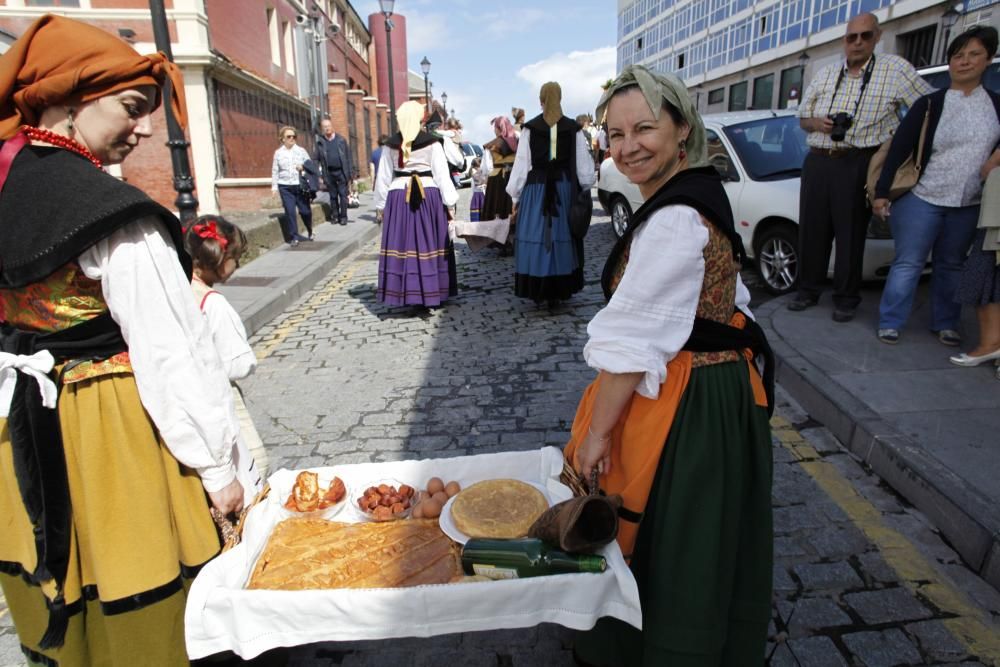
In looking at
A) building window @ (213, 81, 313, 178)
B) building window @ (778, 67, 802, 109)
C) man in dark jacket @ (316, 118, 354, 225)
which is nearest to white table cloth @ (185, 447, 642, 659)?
man in dark jacket @ (316, 118, 354, 225)

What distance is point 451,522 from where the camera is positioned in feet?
6.57

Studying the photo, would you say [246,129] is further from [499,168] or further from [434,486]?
[434,486]

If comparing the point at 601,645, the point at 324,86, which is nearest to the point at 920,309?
the point at 601,645

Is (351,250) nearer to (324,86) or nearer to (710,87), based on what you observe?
(324,86)

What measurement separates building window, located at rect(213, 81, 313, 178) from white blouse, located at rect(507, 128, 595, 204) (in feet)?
35.4

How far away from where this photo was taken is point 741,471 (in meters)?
1.84

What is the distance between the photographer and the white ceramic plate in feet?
6.31

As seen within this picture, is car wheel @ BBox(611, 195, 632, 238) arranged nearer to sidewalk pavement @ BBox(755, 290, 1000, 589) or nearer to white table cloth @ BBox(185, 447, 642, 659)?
sidewalk pavement @ BBox(755, 290, 1000, 589)

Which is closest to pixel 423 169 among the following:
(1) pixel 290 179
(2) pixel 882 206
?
(2) pixel 882 206

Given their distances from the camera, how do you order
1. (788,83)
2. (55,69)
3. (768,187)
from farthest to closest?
1. (788,83)
2. (768,187)
3. (55,69)

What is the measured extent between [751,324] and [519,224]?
492 centimetres

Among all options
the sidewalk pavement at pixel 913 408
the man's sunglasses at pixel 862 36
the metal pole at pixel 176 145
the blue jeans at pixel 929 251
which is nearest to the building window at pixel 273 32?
the metal pole at pixel 176 145

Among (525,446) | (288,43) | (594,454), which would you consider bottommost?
(525,446)

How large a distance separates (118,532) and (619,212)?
32.3 ft
